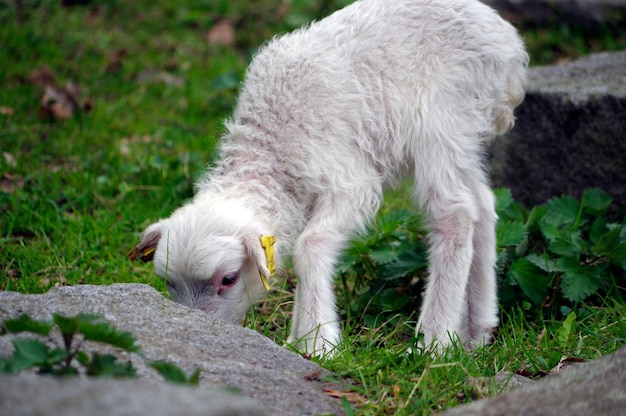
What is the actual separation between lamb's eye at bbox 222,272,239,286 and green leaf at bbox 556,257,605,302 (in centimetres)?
171

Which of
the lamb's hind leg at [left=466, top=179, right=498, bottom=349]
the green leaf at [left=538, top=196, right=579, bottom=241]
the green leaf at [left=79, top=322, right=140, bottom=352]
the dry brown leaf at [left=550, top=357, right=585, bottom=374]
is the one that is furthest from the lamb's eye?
the green leaf at [left=538, top=196, right=579, bottom=241]

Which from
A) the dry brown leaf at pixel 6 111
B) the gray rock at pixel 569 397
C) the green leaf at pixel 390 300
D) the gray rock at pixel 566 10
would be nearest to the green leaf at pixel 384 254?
the green leaf at pixel 390 300

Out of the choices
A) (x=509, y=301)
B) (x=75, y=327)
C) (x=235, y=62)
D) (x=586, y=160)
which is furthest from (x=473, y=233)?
(x=235, y=62)

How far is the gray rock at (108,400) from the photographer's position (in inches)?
64.7

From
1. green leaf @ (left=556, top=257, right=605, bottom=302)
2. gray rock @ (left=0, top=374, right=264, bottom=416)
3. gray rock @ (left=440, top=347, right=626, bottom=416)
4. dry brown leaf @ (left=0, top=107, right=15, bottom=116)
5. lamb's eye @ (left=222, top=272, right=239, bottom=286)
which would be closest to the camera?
gray rock @ (left=0, top=374, right=264, bottom=416)

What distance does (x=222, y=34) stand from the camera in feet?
27.2

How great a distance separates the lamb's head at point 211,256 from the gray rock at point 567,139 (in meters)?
2.24

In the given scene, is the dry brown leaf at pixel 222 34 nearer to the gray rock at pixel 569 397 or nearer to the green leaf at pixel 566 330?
the green leaf at pixel 566 330

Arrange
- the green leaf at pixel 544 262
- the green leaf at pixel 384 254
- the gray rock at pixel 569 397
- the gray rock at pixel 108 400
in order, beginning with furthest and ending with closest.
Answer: the green leaf at pixel 384 254, the green leaf at pixel 544 262, the gray rock at pixel 569 397, the gray rock at pixel 108 400

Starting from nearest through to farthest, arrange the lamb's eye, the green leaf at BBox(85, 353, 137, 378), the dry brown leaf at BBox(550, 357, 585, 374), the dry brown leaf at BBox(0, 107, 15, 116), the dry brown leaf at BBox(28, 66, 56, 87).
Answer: the green leaf at BBox(85, 353, 137, 378) → the dry brown leaf at BBox(550, 357, 585, 374) → the lamb's eye → the dry brown leaf at BBox(0, 107, 15, 116) → the dry brown leaf at BBox(28, 66, 56, 87)

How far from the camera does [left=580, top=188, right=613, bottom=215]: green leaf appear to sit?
4520 mm

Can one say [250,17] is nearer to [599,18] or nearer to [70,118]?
[70,118]

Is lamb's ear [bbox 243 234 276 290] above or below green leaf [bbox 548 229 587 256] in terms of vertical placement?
above

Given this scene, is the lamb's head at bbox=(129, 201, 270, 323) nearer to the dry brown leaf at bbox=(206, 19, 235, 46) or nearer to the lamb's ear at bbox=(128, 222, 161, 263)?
the lamb's ear at bbox=(128, 222, 161, 263)
